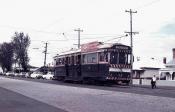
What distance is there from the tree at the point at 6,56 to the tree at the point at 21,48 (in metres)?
6.19

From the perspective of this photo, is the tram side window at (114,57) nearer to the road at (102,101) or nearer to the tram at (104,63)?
the tram at (104,63)

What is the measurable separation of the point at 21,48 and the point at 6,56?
43.7 ft

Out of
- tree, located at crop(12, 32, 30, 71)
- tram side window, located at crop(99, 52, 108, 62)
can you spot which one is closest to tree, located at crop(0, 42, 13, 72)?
tree, located at crop(12, 32, 30, 71)

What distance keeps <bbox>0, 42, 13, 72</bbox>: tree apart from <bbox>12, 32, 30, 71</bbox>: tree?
20.3 feet

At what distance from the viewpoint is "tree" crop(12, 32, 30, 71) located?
403 ft

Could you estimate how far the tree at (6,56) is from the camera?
13388 centimetres

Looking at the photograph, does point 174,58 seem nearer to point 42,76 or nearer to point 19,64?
point 42,76

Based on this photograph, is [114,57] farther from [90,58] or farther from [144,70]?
[144,70]

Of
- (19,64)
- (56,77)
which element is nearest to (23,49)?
(19,64)

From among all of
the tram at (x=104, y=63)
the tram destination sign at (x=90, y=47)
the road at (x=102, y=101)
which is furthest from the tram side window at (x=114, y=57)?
the road at (x=102, y=101)

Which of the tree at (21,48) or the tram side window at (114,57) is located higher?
the tree at (21,48)

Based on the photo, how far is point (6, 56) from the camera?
136 metres

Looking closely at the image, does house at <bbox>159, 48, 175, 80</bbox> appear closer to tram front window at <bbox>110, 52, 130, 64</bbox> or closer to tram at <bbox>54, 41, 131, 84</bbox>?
tram at <bbox>54, 41, 131, 84</bbox>

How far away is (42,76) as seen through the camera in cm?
8206
